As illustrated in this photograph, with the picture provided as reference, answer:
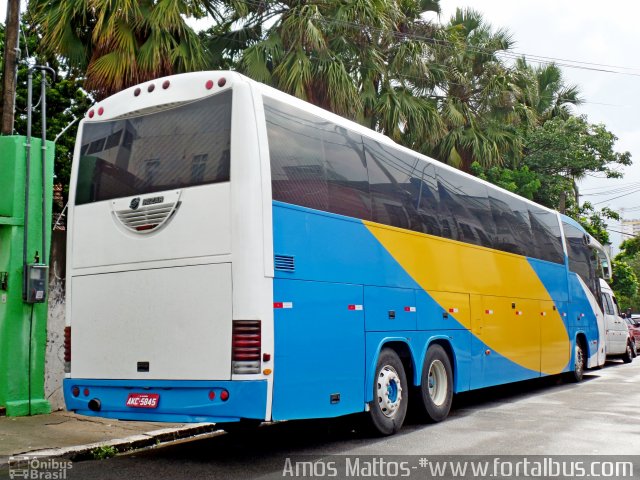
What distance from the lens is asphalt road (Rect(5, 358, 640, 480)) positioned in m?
6.94

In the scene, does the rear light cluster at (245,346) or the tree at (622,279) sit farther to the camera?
the tree at (622,279)

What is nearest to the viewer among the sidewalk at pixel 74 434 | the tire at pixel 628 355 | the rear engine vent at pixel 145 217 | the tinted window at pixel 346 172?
the rear engine vent at pixel 145 217

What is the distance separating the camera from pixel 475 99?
2370 cm

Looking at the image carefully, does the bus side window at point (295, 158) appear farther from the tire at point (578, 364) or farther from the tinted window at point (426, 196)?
the tire at point (578, 364)

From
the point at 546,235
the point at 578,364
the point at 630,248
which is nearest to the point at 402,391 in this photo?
the point at 546,235

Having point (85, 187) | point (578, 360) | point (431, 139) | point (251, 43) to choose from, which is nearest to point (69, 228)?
point (85, 187)

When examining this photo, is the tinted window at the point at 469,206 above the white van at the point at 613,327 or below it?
above

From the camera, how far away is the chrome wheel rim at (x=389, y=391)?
855 cm

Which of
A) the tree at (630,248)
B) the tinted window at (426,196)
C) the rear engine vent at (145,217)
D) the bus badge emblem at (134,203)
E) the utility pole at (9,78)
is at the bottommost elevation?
the rear engine vent at (145,217)

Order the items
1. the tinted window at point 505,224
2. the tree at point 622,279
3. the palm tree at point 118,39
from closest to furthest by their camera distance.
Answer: the tinted window at point 505,224 < the palm tree at point 118,39 < the tree at point 622,279

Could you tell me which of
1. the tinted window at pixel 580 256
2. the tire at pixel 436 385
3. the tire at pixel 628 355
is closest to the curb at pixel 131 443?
the tire at pixel 436 385

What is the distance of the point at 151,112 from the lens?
7.64 metres

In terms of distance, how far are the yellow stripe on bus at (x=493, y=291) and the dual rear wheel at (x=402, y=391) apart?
0.86 m

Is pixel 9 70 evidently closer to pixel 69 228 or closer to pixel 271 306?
pixel 69 228
